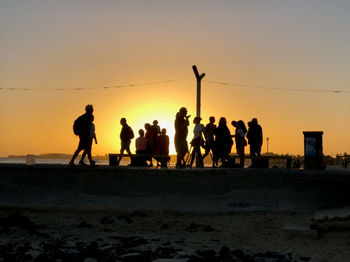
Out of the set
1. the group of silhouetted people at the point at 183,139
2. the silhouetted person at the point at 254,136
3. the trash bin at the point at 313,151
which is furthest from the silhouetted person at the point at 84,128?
the trash bin at the point at 313,151

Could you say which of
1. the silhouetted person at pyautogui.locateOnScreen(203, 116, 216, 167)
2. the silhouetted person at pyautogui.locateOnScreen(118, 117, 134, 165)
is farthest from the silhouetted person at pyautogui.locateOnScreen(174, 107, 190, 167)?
the silhouetted person at pyautogui.locateOnScreen(118, 117, 134, 165)

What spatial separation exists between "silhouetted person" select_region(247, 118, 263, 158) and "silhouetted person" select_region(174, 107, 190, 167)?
243 cm

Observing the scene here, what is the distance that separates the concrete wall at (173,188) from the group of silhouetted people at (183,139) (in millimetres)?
1549

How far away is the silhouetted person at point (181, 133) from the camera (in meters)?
16.1

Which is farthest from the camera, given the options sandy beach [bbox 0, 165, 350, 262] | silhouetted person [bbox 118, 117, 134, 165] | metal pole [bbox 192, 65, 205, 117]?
metal pole [bbox 192, 65, 205, 117]

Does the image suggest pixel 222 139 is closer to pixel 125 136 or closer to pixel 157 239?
pixel 125 136

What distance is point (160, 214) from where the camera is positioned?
12617 millimetres

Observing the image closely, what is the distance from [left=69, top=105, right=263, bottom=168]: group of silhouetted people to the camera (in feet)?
50.1

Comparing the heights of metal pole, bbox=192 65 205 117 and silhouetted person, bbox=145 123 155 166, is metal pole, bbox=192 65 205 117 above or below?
above

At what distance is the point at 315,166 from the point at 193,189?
5304mm

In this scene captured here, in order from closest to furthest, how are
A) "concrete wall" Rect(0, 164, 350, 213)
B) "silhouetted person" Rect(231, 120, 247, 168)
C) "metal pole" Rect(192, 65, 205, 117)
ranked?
"concrete wall" Rect(0, 164, 350, 213), "silhouetted person" Rect(231, 120, 247, 168), "metal pole" Rect(192, 65, 205, 117)

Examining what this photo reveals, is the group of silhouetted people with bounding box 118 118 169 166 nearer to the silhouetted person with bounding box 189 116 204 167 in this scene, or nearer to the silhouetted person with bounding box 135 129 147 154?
the silhouetted person with bounding box 135 129 147 154

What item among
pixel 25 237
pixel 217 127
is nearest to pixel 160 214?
pixel 25 237

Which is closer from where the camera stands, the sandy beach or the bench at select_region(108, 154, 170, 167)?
the sandy beach
